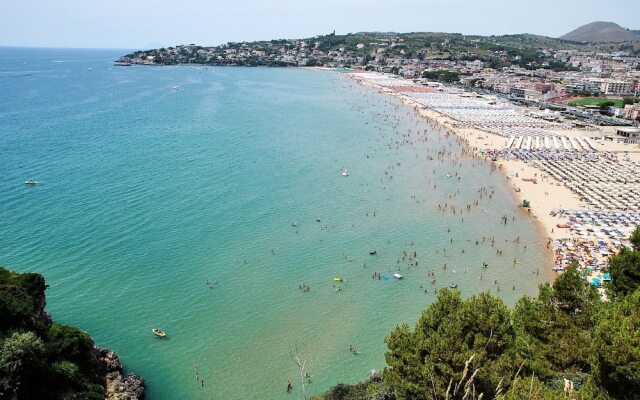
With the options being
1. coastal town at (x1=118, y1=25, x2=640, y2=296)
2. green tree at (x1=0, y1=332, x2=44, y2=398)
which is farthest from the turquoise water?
green tree at (x1=0, y1=332, x2=44, y2=398)

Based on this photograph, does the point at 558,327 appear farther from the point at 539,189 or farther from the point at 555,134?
the point at 555,134

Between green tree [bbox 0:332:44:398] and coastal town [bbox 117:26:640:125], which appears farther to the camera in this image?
coastal town [bbox 117:26:640:125]

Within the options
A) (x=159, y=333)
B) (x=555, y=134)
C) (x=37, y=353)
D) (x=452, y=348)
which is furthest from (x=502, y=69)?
(x=37, y=353)

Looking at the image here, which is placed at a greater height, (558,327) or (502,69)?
(502,69)

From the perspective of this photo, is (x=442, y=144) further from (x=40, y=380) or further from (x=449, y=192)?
(x=40, y=380)

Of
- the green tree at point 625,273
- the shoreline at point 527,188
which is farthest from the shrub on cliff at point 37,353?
the shoreline at point 527,188

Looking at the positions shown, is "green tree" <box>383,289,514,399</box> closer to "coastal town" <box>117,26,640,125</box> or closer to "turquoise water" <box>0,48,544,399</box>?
"turquoise water" <box>0,48,544,399</box>

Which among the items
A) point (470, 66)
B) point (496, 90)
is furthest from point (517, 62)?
point (496, 90)
